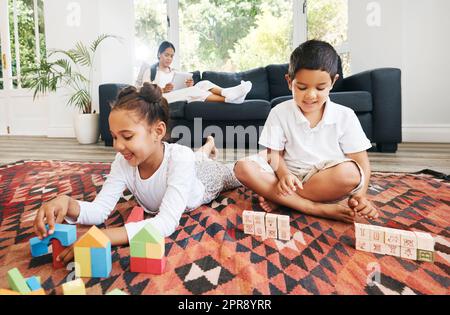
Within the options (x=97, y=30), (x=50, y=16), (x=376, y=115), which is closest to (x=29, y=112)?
(x=50, y=16)

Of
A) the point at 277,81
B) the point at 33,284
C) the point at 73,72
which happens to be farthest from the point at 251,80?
the point at 33,284

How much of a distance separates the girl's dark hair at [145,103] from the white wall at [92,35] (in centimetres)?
299

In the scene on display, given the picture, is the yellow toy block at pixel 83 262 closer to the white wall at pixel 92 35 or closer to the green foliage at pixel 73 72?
the green foliage at pixel 73 72

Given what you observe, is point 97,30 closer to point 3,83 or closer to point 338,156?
point 3,83

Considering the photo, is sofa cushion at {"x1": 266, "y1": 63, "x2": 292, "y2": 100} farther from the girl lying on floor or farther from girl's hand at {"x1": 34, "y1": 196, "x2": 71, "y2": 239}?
girl's hand at {"x1": 34, "y1": 196, "x2": 71, "y2": 239}

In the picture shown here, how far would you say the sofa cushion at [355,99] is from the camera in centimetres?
243

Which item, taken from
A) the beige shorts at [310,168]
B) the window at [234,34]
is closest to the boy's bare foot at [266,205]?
the beige shorts at [310,168]

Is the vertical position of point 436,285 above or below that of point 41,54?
below

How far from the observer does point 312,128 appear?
112 centimetres

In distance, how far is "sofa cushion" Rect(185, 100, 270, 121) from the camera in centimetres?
261

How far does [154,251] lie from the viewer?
2.23ft

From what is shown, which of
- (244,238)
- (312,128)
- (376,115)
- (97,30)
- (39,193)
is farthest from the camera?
(97,30)

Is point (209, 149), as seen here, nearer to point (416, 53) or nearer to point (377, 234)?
point (377, 234)
